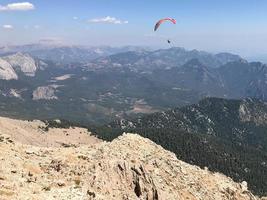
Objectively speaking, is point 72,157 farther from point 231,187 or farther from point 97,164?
point 231,187

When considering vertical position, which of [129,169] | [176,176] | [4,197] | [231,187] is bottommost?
[231,187]

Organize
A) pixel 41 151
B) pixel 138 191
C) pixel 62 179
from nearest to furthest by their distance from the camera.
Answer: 1. pixel 62 179
2. pixel 138 191
3. pixel 41 151

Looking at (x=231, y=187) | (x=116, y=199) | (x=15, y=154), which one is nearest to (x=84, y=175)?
(x=116, y=199)

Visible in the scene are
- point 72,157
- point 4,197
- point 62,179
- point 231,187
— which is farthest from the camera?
point 231,187

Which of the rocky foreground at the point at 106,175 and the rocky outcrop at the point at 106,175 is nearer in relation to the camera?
the rocky foreground at the point at 106,175

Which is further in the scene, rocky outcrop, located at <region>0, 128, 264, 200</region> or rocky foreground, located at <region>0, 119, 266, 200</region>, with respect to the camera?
rocky outcrop, located at <region>0, 128, 264, 200</region>
